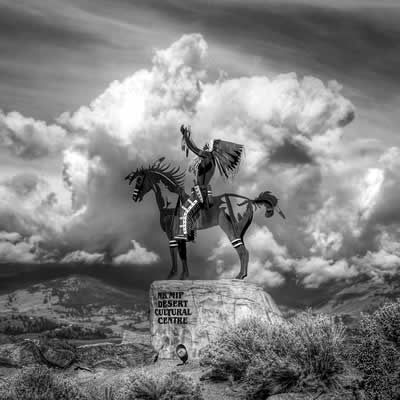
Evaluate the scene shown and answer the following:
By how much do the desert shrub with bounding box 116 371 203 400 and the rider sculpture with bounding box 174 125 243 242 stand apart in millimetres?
7930

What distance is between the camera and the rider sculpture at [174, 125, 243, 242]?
75.9ft

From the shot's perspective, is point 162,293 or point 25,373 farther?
point 162,293

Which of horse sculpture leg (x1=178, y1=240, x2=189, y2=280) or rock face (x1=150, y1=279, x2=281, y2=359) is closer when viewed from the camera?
rock face (x1=150, y1=279, x2=281, y2=359)

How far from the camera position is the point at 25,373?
16.6 metres

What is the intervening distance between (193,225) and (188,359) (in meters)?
5.16

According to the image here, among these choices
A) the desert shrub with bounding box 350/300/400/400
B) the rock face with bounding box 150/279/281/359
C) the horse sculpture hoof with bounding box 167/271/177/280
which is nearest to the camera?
the desert shrub with bounding box 350/300/400/400

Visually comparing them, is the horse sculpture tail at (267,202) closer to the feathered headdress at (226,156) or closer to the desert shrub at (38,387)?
the feathered headdress at (226,156)

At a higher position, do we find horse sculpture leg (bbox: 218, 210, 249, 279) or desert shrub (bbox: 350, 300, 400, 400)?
horse sculpture leg (bbox: 218, 210, 249, 279)

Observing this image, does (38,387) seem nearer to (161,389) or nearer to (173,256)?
(161,389)

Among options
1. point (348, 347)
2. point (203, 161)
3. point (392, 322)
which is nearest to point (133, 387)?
point (348, 347)

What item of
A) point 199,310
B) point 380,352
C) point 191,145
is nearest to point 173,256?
point 199,310

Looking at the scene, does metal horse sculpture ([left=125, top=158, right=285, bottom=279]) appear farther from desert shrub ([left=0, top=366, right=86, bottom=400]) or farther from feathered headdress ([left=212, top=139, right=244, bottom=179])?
desert shrub ([left=0, top=366, right=86, bottom=400])

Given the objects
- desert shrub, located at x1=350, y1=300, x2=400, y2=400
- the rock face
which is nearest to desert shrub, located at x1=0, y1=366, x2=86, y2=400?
the rock face

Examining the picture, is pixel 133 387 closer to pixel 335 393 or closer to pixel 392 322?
pixel 335 393
